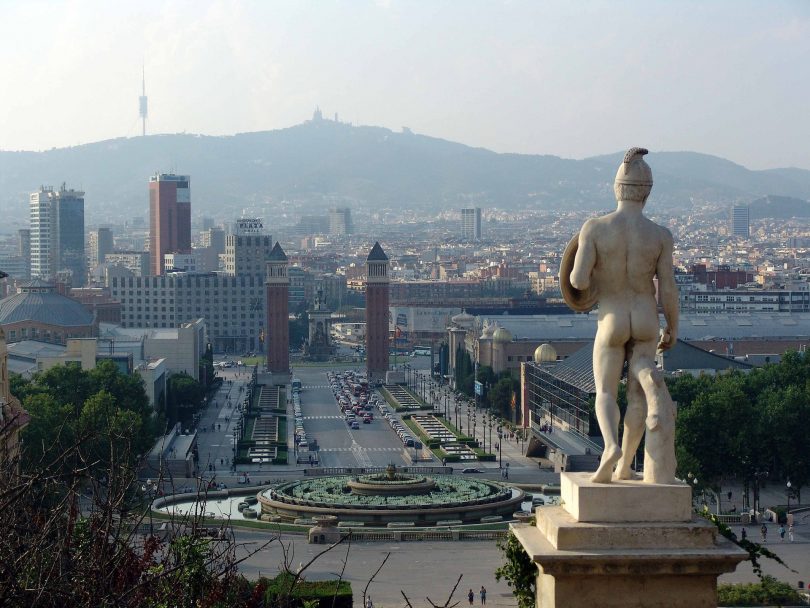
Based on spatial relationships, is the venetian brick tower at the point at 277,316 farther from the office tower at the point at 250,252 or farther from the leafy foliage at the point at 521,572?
the leafy foliage at the point at 521,572

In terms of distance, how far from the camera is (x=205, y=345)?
10600 cm

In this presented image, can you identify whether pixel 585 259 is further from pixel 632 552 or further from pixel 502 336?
pixel 502 336

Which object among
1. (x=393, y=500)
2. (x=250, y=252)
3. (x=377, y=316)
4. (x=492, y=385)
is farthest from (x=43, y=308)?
(x=250, y=252)

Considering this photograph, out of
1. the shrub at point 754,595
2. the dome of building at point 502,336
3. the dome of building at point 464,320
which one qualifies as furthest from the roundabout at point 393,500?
the dome of building at point 464,320

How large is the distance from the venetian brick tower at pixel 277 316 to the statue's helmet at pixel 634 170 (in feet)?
301

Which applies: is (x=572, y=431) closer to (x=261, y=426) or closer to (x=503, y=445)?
(x=503, y=445)

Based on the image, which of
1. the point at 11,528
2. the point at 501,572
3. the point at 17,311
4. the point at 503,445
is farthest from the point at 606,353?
the point at 17,311

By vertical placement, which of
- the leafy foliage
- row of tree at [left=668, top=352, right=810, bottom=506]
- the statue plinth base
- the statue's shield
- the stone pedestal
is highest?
the statue's shield

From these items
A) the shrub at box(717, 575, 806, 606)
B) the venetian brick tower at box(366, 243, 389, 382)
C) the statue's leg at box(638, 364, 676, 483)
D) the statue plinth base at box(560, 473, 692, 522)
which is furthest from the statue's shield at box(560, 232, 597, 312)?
the venetian brick tower at box(366, 243, 389, 382)

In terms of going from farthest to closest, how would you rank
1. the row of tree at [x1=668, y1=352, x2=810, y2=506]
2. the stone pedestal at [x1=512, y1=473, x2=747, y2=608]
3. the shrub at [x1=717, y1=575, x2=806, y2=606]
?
the row of tree at [x1=668, y1=352, x2=810, y2=506], the shrub at [x1=717, y1=575, x2=806, y2=606], the stone pedestal at [x1=512, y1=473, x2=747, y2=608]

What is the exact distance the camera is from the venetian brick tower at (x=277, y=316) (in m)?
102

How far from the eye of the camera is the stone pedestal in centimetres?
857

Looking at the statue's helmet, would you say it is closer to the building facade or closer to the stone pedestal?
the stone pedestal

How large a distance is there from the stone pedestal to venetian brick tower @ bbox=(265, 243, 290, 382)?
9246cm
